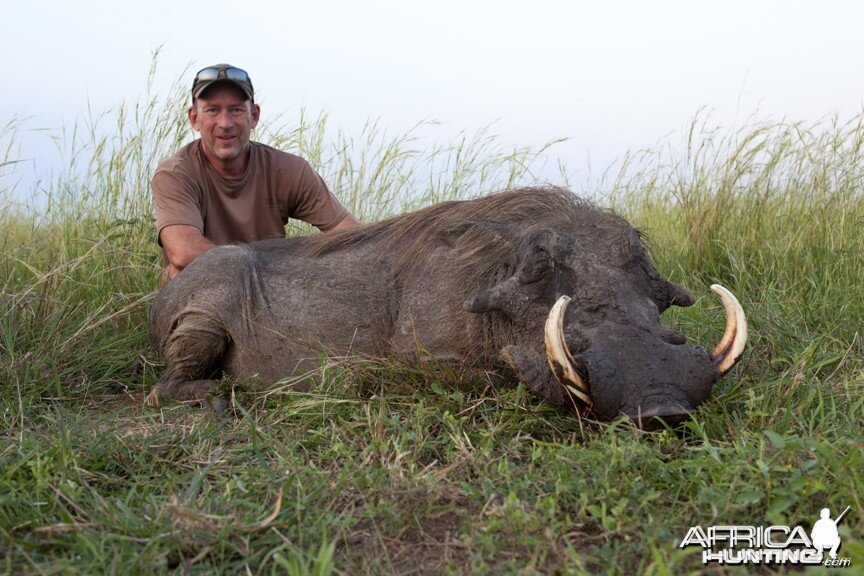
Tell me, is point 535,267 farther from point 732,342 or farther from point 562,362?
point 732,342

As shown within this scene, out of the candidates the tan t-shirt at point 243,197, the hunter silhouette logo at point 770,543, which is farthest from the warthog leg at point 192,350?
the hunter silhouette logo at point 770,543

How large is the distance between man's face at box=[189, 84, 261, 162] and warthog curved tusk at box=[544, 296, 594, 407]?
110 inches

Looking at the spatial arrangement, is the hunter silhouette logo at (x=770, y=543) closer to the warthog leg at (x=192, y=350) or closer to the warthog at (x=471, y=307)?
the warthog at (x=471, y=307)

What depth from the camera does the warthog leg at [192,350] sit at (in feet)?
12.0

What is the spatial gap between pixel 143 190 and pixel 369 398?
3.29m

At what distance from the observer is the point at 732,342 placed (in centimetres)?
277

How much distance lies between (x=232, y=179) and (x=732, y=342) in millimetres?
3136

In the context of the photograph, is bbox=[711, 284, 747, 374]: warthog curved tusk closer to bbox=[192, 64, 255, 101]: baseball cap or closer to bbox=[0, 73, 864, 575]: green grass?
bbox=[0, 73, 864, 575]: green grass

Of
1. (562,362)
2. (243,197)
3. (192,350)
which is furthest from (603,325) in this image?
(243,197)

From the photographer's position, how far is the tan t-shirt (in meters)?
4.51

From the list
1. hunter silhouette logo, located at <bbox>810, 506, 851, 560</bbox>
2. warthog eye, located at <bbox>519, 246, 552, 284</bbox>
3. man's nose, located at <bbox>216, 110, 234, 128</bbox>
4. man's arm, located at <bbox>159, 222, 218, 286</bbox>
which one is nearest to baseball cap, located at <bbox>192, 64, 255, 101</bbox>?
man's nose, located at <bbox>216, 110, 234, 128</bbox>

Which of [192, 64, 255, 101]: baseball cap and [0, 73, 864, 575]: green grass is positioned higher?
[192, 64, 255, 101]: baseball cap

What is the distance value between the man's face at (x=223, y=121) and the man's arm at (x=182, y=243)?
618 millimetres

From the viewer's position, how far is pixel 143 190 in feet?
18.5
